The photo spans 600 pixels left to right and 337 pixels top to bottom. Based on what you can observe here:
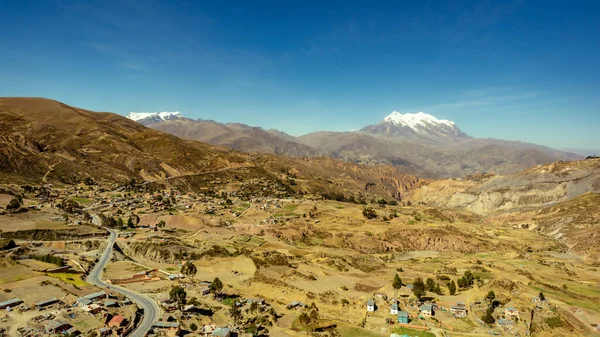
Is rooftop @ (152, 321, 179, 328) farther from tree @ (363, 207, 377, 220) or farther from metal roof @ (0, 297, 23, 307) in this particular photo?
tree @ (363, 207, 377, 220)

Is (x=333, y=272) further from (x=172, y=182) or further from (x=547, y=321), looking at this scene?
(x=172, y=182)

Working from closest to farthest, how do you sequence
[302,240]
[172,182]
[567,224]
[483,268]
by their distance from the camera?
[483,268] → [302,240] → [567,224] → [172,182]

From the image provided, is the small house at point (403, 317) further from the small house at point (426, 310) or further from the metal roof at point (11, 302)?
the metal roof at point (11, 302)

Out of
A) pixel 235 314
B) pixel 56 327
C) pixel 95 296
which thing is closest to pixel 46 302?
pixel 95 296

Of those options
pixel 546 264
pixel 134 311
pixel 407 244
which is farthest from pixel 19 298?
pixel 546 264

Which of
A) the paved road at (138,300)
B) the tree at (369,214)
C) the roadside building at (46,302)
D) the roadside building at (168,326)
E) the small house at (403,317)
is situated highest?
the tree at (369,214)

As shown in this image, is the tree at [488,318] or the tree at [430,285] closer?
the tree at [488,318]

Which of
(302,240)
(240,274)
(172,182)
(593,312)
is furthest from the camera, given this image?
(172,182)

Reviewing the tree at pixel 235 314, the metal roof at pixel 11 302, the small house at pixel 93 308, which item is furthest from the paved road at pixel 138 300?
the metal roof at pixel 11 302
